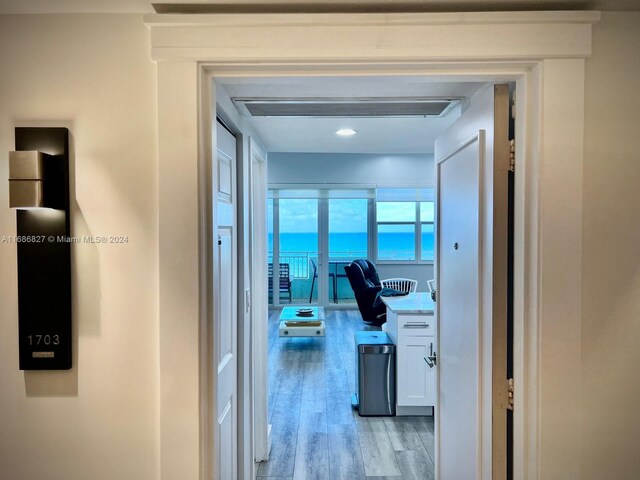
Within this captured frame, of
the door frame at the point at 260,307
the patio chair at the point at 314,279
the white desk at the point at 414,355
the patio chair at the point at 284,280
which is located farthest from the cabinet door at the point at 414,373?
the patio chair at the point at 284,280

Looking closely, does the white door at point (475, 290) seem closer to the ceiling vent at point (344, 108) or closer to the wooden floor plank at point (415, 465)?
the ceiling vent at point (344, 108)

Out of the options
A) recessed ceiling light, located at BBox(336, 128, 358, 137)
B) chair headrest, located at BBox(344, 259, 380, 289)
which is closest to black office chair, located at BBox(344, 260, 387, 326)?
chair headrest, located at BBox(344, 259, 380, 289)

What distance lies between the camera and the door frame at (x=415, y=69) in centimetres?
116

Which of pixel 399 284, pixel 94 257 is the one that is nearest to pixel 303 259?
pixel 399 284

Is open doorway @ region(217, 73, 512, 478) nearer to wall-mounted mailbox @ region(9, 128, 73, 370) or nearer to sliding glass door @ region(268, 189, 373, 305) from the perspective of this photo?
sliding glass door @ region(268, 189, 373, 305)

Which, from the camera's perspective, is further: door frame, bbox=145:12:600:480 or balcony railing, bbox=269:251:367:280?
balcony railing, bbox=269:251:367:280

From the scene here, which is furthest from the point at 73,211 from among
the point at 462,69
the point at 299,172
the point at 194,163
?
the point at 299,172

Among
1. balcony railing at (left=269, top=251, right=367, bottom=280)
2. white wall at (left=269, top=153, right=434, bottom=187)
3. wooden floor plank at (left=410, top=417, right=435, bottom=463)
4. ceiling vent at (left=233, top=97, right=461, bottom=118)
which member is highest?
white wall at (left=269, top=153, right=434, bottom=187)

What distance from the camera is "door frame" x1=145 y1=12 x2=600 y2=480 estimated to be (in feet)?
3.80

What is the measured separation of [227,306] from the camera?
71.3 inches

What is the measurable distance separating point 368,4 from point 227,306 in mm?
1348

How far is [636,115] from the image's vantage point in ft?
3.92

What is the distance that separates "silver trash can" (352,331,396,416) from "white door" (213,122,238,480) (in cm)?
153

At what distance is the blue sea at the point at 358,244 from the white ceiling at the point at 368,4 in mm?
6302
